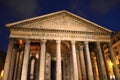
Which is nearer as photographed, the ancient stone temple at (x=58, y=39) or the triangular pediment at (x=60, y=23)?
the ancient stone temple at (x=58, y=39)

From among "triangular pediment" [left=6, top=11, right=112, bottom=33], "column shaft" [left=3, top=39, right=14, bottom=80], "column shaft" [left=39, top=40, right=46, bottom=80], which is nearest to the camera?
"column shaft" [left=3, top=39, right=14, bottom=80]

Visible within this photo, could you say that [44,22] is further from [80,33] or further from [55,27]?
[80,33]

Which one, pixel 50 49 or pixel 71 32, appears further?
pixel 50 49

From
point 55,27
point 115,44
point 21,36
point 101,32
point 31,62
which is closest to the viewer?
point 21,36

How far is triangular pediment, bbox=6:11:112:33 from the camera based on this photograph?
1424cm

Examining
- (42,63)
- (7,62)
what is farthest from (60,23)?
(7,62)

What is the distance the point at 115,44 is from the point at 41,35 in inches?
706

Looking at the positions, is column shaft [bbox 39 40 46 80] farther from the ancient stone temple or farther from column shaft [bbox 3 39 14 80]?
column shaft [bbox 3 39 14 80]

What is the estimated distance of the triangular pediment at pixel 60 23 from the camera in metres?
14.2

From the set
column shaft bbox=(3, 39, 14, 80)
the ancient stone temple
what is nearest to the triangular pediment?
the ancient stone temple

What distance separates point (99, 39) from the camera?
51.1 ft

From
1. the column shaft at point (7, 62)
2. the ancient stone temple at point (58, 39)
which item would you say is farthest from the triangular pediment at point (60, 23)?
the column shaft at point (7, 62)

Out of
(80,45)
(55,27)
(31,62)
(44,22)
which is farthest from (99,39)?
(31,62)

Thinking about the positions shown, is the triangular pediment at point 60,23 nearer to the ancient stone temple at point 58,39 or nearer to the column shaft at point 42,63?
the ancient stone temple at point 58,39
